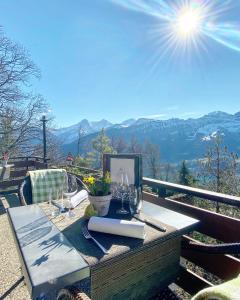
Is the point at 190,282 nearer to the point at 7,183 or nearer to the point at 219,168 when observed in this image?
the point at 7,183

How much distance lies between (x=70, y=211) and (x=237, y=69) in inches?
819

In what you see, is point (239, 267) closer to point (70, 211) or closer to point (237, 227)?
point (237, 227)

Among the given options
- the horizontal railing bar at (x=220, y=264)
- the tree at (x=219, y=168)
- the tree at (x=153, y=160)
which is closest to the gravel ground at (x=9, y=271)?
the horizontal railing bar at (x=220, y=264)

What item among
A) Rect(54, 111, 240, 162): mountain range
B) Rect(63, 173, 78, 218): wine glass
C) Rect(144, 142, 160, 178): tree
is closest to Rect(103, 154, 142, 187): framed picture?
Rect(63, 173, 78, 218): wine glass

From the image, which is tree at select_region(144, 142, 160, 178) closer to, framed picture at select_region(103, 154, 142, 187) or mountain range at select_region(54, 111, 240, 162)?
framed picture at select_region(103, 154, 142, 187)

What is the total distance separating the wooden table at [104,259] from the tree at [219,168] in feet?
36.1

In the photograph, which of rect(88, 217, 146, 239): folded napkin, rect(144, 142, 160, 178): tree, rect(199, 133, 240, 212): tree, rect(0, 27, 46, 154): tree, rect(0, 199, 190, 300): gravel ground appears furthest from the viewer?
rect(144, 142, 160, 178): tree

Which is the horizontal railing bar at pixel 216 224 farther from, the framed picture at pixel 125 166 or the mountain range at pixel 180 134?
the mountain range at pixel 180 134

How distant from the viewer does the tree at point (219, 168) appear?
11727mm

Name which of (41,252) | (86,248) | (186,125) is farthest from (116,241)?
(186,125)

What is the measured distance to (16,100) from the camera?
37.7 ft

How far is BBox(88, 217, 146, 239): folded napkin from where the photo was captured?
110 centimetres

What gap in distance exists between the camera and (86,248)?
3.31 feet

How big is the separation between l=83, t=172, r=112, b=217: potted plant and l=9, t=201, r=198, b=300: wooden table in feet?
0.38
